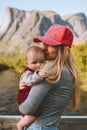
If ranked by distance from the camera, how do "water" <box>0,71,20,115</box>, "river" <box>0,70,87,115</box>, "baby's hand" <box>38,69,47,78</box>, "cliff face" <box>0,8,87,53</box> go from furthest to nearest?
"cliff face" <box>0,8,87,53</box> → "water" <box>0,71,20,115</box> → "river" <box>0,70,87,115</box> → "baby's hand" <box>38,69,47,78</box>

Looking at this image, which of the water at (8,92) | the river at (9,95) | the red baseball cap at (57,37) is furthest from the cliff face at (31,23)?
the red baseball cap at (57,37)

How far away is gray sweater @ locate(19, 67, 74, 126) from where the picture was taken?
1.21 m

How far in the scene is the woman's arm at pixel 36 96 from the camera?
47.6 inches

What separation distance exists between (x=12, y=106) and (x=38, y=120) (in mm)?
21913

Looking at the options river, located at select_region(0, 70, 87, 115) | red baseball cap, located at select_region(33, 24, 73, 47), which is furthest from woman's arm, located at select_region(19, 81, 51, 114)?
river, located at select_region(0, 70, 87, 115)

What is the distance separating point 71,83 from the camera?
1279 millimetres

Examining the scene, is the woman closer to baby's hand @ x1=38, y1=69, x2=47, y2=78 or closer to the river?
baby's hand @ x1=38, y1=69, x2=47, y2=78

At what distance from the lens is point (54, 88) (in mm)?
1237

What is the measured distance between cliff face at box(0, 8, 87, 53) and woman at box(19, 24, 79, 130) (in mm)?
47941

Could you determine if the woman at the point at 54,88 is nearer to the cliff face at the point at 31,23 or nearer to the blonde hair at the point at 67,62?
the blonde hair at the point at 67,62

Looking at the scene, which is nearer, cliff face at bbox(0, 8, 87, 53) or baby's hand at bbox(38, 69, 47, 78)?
baby's hand at bbox(38, 69, 47, 78)

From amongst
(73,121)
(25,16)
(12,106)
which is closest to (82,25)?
(25,16)

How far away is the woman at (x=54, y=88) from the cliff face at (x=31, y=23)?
157 feet

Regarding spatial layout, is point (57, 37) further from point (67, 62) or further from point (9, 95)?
point (9, 95)
